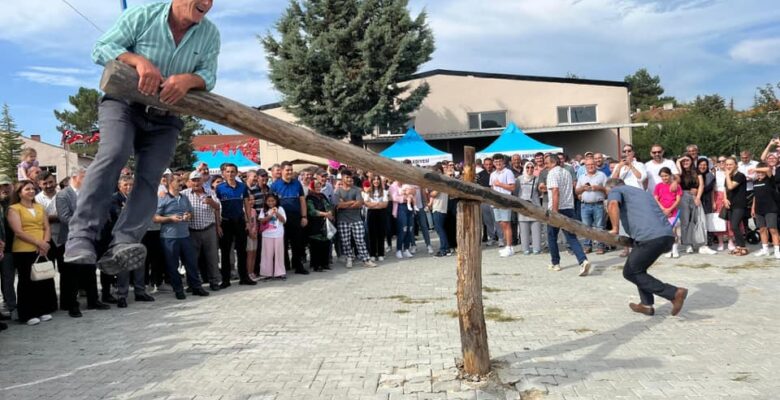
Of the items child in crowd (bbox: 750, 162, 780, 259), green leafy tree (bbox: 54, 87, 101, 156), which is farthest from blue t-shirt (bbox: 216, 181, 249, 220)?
green leafy tree (bbox: 54, 87, 101, 156)

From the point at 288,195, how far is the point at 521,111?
1930 cm

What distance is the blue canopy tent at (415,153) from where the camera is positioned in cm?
1886

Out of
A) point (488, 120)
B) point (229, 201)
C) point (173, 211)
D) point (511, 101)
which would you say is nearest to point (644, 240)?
point (229, 201)

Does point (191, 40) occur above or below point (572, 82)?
below

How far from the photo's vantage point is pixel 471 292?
4.76 meters

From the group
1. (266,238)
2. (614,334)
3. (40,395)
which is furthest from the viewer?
(266,238)

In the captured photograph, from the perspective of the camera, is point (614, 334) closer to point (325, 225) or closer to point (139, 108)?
point (139, 108)

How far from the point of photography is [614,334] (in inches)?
234

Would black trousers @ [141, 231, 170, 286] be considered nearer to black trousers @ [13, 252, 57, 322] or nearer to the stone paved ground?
the stone paved ground

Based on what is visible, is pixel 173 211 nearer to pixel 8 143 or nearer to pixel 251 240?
pixel 251 240

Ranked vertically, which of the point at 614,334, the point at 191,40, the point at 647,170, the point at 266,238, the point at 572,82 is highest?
the point at 572,82

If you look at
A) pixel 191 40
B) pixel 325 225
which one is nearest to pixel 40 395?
pixel 191 40

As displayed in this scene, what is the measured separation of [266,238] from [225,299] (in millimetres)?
1709

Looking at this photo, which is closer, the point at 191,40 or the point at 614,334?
the point at 191,40
